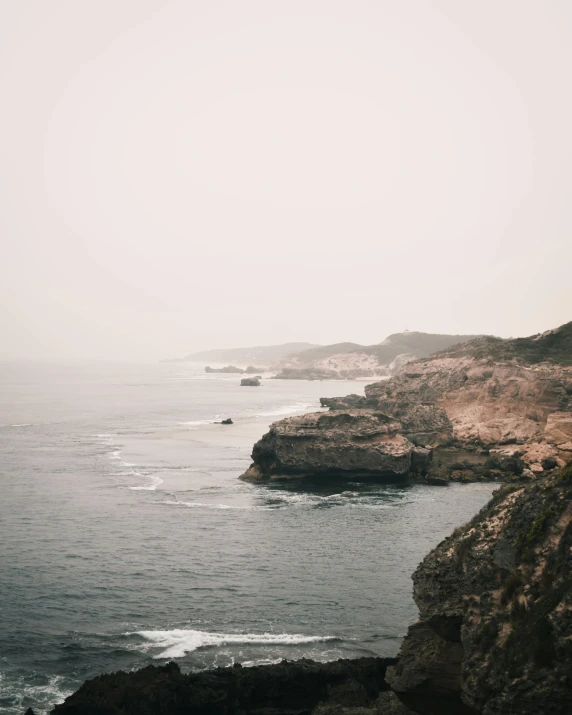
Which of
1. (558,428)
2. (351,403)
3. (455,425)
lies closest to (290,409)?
(351,403)

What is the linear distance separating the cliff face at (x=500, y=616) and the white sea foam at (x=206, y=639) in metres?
12.0

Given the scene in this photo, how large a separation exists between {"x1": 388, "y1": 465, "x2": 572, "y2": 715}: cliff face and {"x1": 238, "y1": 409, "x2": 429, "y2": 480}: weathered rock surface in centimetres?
4697

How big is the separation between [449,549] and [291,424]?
48.9 meters

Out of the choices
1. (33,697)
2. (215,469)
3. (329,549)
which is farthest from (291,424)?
(33,697)

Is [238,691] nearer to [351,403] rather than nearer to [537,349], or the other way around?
[537,349]

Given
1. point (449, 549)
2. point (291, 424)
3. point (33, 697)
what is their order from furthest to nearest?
point (291, 424) < point (33, 697) < point (449, 549)

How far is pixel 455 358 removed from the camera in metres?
116

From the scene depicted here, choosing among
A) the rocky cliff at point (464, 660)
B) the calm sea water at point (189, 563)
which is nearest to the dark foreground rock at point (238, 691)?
the rocky cliff at point (464, 660)

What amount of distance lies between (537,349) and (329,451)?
2006 inches

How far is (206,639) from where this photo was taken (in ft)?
99.9

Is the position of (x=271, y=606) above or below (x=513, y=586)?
below

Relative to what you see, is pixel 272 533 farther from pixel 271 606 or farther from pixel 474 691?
pixel 474 691

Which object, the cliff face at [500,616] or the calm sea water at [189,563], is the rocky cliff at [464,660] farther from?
the calm sea water at [189,563]

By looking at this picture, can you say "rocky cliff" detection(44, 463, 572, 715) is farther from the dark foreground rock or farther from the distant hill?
the distant hill
